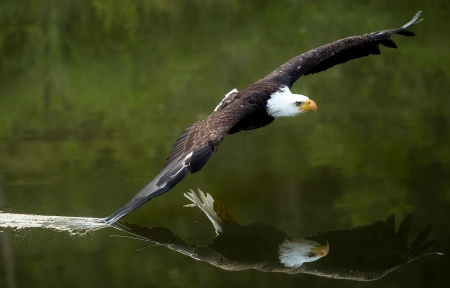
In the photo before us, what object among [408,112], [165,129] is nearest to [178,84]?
[165,129]

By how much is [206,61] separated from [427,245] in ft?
26.0

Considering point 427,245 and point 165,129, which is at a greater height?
point 165,129

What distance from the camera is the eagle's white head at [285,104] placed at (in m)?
8.16

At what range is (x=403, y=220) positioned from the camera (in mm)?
7465

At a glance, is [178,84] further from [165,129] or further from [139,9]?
[139,9]

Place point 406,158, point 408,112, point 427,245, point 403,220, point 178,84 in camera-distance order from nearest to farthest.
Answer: point 427,245 < point 403,220 < point 406,158 < point 408,112 < point 178,84

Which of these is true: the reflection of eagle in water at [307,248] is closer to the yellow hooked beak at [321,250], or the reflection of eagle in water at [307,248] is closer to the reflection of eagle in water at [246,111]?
the yellow hooked beak at [321,250]

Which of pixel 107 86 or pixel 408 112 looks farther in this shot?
pixel 107 86

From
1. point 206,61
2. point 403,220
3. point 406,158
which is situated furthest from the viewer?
point 206,61

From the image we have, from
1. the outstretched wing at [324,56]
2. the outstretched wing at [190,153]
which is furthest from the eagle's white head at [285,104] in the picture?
the outstretched wing at [190,153]

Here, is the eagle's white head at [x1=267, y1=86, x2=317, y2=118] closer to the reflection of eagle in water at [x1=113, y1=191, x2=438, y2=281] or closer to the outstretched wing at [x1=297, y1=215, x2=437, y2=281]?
the reflection of eagle in water at [x1=113, y1=191, x2=438, y2=281]

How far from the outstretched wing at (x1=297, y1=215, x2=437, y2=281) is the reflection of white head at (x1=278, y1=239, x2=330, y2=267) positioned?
76mm

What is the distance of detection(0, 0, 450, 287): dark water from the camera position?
733cm

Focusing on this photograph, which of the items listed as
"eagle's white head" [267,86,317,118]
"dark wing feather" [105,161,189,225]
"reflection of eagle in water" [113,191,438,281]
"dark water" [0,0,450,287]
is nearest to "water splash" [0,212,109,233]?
"dark water" [0,0,450,287]
